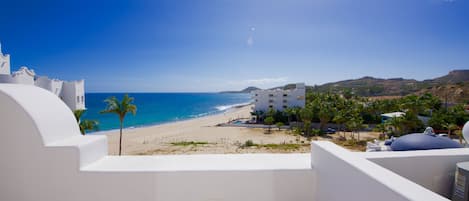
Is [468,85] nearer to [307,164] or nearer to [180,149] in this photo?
[180,149]

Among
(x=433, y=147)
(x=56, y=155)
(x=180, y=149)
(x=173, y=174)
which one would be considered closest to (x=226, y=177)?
(x=173, y=174)

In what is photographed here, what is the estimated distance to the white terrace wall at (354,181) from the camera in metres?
1.62

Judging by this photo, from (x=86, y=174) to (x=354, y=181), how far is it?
10.1 feet

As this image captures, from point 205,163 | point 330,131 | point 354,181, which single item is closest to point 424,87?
point 330,131

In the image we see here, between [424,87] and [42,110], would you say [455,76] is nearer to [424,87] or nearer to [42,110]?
[424,87]

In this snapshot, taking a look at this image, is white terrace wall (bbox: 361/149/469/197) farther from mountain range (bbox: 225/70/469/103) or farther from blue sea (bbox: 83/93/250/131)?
mountain range (bbox: 225/70/469/103)

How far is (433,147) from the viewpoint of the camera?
12.9ft

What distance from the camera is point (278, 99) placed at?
52.3 meters

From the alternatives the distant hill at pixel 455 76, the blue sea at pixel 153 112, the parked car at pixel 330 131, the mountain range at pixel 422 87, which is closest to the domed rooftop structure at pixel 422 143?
the parked car at pixel 330 131

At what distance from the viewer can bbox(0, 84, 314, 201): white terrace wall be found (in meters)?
2.84

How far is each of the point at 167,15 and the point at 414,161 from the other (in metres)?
22.4

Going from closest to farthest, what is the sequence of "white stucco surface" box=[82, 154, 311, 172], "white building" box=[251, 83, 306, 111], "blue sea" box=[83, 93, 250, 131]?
"white stucco surface" box=[82, 154, 311, 172] → "blue sea" box=[83, 93, 250, 131] → "white building" box=[251, 83, 306, 111]

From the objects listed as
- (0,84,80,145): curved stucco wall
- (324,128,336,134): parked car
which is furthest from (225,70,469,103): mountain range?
(0,84,80,145): curved stucco wall

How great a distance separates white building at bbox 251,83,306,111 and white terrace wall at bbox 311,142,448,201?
162ft
